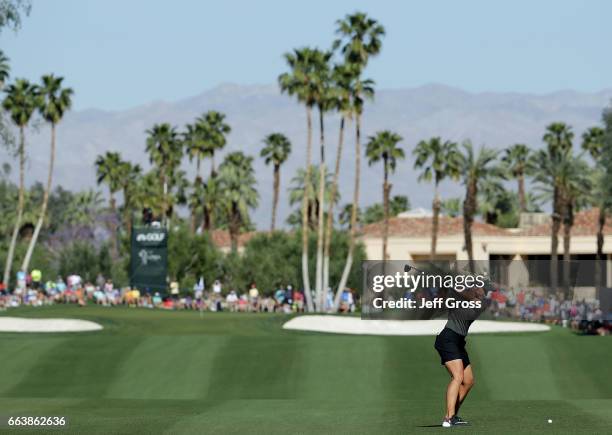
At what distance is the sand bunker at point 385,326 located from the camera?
52250 mm

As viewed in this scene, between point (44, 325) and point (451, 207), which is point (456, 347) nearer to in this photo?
point (44, 325)

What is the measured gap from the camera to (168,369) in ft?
130

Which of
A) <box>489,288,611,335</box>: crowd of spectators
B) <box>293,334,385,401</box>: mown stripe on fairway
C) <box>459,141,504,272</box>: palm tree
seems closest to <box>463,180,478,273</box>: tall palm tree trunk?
<box>459,141,504,272</box>: palm tree

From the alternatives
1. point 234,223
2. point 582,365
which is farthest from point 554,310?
point 234,223

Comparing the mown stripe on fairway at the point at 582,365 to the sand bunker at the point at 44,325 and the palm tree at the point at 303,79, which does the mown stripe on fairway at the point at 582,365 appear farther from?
the palm tree at the point at 303,79

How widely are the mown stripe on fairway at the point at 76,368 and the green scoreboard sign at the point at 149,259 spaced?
34.6 m

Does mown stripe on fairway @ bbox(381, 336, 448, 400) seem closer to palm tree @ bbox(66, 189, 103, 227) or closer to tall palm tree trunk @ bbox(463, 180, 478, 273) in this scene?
tall palm tree trunk @ bbox(463, 180, 478, 273)

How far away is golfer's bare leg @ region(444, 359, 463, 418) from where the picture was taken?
19734 millimetres

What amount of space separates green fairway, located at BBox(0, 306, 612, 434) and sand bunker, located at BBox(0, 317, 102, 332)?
7.32m

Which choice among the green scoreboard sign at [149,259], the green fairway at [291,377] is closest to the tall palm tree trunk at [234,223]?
the green scoreboard sign at [149,259]

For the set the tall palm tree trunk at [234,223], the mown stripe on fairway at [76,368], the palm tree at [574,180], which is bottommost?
the mown stripe on fairway at [76,368]

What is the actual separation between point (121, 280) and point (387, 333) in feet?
156

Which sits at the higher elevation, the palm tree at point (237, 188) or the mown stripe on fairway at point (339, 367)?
the palm tree at point (237, 188)

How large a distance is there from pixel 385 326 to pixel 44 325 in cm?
1391
